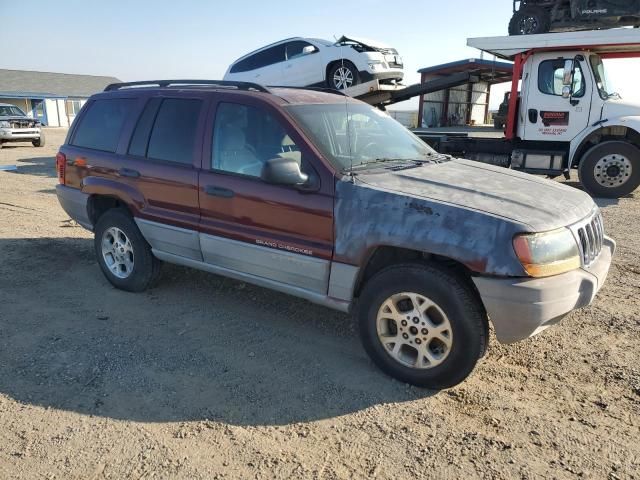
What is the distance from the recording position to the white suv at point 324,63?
11898 millimetres

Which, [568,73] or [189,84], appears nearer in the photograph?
[189,84]

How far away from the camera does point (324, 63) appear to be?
40.0ft

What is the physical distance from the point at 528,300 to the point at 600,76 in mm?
8694

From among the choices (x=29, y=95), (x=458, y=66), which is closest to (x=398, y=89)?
(x=458, y=66)

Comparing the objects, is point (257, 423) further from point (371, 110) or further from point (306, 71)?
point (306, 71)

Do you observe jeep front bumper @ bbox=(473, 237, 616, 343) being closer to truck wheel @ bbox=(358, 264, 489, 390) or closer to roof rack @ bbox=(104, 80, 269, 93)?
truck wheel @ bbox=(358, 264, 489, 390)

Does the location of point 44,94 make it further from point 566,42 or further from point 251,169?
point 251,169

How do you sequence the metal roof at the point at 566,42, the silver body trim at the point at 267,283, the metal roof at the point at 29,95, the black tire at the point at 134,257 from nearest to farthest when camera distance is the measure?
1. the silver body trim at the point at 267,283
2. the black tire at the point at 134,257
3. the metal roof at the point at 566,42
4. the metal roof at the point at 29,95

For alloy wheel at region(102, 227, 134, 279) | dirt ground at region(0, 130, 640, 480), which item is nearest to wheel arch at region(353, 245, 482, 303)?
dirt ground at region(0, 130, 640, 480)

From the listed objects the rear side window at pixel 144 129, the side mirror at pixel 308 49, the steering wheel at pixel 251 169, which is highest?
the side mirror at pixel 308 49

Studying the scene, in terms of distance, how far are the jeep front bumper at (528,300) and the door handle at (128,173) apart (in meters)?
3.11

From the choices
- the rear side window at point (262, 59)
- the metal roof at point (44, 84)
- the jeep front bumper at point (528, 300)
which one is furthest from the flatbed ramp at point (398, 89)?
the metal roof at point (44, 84)

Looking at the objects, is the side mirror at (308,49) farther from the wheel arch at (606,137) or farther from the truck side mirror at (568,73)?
the wheel arch at (606,137)

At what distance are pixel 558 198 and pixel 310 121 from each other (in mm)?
1837
